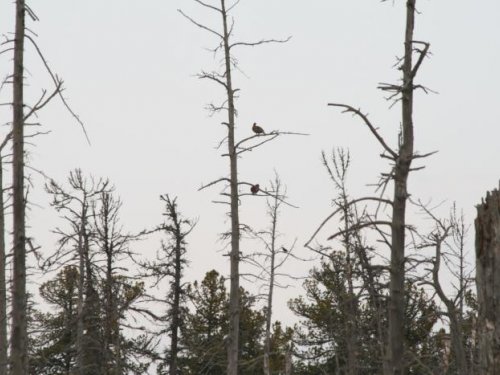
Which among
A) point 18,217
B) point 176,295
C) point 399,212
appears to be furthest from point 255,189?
point 176,295

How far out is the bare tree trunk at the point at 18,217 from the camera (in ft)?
28.8

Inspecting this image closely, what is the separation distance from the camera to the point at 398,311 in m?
6.10

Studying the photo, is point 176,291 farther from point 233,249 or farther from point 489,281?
point 489,281

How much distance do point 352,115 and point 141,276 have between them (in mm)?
21591

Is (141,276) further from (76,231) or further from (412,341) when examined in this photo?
(412,341)

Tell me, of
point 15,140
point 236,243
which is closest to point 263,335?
point 236,243

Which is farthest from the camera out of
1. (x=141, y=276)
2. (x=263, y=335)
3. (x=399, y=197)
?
(x=263, y=335)

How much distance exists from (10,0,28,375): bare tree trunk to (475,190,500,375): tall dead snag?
17.2 ft

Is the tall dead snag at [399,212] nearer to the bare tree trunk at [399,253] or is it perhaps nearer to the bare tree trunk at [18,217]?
the bare tree trunk at [399,253]

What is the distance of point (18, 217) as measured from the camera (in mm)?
8930

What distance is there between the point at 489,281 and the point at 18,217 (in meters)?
5.46

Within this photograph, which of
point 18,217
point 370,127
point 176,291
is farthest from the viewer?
point 176,291

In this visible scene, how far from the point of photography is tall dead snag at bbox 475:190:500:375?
6086 mm

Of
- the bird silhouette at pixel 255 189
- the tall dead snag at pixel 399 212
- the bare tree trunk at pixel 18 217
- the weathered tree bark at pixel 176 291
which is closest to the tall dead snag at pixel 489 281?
the tall dead snag at pixel 399 212
